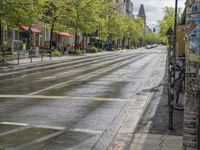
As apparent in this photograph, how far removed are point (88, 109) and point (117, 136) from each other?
3.28 meters

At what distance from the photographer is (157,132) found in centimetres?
→ 882

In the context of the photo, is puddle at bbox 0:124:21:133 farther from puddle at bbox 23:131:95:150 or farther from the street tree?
the street tree

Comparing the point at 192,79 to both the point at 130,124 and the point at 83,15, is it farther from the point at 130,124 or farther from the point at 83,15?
the point at 83,15

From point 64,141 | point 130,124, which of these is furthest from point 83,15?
point 64,141

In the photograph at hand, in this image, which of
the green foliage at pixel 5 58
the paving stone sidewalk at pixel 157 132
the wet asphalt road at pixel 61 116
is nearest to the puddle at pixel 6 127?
the wet asphalt road at pixel 61 116

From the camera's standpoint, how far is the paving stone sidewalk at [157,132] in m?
7.72

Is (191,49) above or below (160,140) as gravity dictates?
above

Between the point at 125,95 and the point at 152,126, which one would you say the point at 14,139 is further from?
the point at 125,95

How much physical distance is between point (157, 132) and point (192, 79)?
11.5ft

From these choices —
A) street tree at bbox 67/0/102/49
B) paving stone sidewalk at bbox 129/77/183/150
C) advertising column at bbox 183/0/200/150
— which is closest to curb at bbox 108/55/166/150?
paving stone sidewalk at bbox 129/77/183/150

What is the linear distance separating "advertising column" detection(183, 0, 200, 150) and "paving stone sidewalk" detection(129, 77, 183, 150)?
6.12 feet

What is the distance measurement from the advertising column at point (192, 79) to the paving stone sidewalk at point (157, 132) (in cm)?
186

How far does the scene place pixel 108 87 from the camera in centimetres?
1783

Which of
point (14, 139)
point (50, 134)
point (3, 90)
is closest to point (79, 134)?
point (50, 134)
